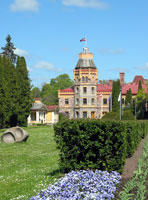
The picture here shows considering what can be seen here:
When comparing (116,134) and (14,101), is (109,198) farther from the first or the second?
(14,101)

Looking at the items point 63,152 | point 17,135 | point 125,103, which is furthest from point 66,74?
point 63,152

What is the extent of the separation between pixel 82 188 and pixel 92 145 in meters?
3.30

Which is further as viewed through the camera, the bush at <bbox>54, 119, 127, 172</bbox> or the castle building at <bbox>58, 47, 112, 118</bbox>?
the castle building at <bbox>58, 47, 112, 118</bbox>

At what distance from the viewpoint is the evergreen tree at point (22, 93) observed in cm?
4697

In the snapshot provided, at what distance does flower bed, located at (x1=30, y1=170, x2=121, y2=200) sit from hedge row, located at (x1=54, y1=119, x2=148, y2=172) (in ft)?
6.27

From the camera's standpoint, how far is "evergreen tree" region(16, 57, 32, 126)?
46969mm

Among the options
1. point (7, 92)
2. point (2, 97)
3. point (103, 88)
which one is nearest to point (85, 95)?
point (103, 88)

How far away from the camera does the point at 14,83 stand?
47.4m

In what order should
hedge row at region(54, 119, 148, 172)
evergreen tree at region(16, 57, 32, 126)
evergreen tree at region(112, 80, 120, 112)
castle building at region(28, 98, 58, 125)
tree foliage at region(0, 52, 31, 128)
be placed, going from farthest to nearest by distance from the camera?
castle building at region(28, 98, 58, 125), evergreen tree at region(112, 80, 120, 112), evergreen tree at region(16, 57, 32, 126), tree foliage at region(0, 52, 31, 128), hedge row at region(54, 119, 148, 172)

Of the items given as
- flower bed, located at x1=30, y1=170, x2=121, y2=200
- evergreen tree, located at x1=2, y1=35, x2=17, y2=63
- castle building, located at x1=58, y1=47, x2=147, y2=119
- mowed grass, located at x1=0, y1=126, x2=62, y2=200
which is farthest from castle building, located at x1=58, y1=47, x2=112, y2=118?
flower bed, located at x1=30, y1=170, x2=121, y2=200

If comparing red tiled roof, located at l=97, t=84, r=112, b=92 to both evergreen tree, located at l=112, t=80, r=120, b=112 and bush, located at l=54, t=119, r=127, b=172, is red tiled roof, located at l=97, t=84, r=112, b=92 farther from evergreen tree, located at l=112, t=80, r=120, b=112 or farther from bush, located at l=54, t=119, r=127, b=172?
bush, located at l=54, t=119, r=127, b=172

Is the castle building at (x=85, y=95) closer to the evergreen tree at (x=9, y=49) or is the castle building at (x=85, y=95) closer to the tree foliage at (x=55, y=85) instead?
the evergreen tree at (x=9, y=49)

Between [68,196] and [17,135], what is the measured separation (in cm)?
1741

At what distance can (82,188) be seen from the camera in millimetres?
6082
